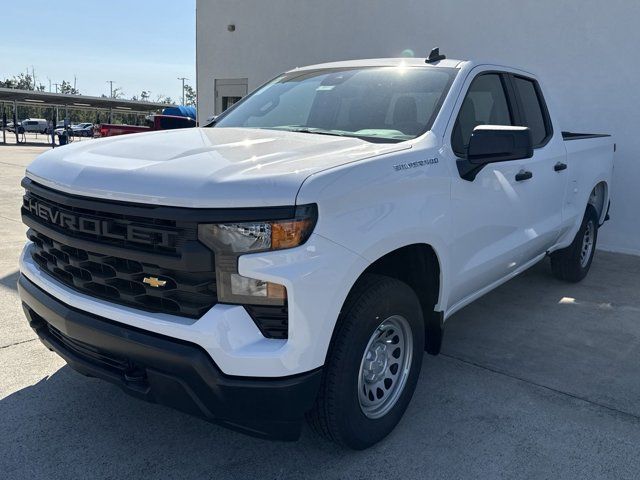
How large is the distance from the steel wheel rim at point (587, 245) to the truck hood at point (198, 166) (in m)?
3.75

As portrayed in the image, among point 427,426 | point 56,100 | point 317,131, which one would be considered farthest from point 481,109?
point 56,100

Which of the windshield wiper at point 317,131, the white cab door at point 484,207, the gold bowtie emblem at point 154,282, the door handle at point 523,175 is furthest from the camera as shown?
the door handle at point 523,175

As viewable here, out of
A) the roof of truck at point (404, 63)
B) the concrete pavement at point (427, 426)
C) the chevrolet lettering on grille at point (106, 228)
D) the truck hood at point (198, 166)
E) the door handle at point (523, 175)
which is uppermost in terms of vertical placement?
the roof of truck at point (404, 63)

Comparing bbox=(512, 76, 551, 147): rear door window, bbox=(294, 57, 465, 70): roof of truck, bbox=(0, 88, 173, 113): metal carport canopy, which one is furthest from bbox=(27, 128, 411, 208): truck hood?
bbox=(0, 88, 173, 113): metal carport canopy

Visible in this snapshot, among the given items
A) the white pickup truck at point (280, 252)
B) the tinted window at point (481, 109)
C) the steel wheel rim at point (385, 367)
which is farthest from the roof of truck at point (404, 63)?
the steel wheel rim at point (385, 367)

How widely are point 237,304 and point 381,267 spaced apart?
890 mm

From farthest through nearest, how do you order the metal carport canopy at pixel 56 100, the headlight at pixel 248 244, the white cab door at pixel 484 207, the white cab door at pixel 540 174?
the metal carport canopy at pixel 56 100 < the white cab door at pixel 540 174 < the white cab door at pixel 484 207 < the headlight at pixel 248 244

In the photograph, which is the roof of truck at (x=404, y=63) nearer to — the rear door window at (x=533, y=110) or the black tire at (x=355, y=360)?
the rear door window at (x=533, y=110)

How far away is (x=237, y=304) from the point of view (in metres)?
2.05

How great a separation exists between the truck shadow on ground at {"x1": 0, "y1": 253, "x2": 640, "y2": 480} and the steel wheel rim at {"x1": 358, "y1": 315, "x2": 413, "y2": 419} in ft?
0.68

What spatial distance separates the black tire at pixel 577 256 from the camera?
5406 millimetres

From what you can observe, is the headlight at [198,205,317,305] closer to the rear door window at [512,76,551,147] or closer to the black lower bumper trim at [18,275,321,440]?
the black lower bumper trim at [18,275,321,440]

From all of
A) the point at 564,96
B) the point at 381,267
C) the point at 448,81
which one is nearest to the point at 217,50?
the point at 564,96

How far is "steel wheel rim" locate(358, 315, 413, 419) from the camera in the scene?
2648mm
